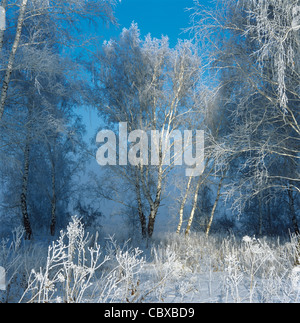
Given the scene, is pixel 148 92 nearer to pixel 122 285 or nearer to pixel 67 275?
pixel 122 285

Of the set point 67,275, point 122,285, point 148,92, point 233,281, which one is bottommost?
point 122,285

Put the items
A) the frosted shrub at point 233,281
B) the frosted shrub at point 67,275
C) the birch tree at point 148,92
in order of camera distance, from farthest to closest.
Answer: the birch tree at point 148,92 < the frosted shrub at point 233,281 < the frosted shrub at point 67,275

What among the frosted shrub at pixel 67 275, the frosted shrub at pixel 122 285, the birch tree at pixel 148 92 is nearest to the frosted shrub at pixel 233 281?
the frosted shrub at pixel 122 285

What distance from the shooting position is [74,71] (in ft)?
21.7

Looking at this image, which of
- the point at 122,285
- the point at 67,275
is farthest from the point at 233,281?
the point at 67,275

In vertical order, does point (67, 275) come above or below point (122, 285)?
above

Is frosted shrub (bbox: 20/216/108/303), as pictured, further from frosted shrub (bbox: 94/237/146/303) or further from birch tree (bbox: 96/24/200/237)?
birch tree (bbox: 96/24/200/237)

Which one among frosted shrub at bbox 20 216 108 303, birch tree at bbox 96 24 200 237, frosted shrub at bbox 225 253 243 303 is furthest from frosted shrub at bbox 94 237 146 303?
birch tree at bbox 96 24 200 237

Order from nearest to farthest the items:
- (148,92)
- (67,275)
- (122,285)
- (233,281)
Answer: (67,275) < (233,281) < (122,285) < (148,92)

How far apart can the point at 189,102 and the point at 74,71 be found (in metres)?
4.72

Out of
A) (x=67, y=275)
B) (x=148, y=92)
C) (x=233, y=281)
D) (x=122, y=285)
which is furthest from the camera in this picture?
(x=148, y=92)

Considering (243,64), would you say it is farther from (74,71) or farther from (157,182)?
(157,182)

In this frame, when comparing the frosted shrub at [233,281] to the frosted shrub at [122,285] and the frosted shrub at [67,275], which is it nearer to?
the frosted shrub at [122,285]
